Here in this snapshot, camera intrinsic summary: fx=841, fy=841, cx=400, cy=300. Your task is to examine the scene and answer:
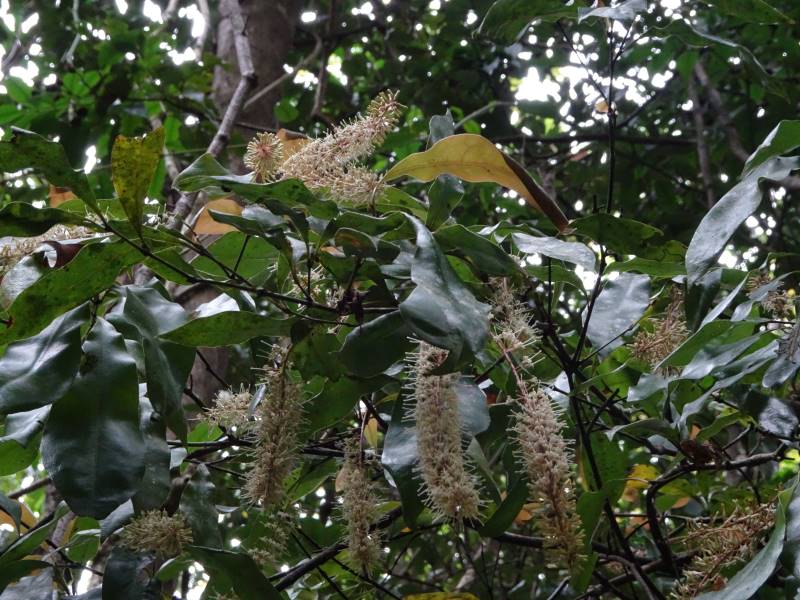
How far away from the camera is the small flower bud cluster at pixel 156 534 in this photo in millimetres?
800

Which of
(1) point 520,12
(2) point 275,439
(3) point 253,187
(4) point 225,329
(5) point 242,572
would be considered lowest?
(5) point 242,572

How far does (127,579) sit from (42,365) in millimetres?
286

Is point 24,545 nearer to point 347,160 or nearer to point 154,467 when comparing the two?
point 154,467

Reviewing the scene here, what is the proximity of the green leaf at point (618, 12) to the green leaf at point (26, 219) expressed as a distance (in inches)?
22.8

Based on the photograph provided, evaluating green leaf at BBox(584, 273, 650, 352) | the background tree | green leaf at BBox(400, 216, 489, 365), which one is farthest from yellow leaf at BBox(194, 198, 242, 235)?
green leaf at BBox(584, 273, 650, 352)

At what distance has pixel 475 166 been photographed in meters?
0.81

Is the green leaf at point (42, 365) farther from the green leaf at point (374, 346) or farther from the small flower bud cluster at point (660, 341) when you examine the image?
the small flower bud cluster at point (660, 341)

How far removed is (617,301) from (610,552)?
30 cm

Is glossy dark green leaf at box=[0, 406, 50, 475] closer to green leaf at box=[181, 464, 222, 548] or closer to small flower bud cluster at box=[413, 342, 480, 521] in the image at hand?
green leaf at box=[181, 464, 222, 548]

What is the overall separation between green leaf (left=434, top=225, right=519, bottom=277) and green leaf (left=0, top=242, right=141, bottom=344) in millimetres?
283

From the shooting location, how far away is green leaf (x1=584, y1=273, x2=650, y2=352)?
3.17ft

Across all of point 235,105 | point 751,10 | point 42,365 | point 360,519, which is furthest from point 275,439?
point 235,105

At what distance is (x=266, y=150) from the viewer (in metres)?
0.85

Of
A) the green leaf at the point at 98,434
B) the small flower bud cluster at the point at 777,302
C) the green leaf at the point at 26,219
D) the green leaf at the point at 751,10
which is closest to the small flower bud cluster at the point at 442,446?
the green leaf at the point at 98,434
